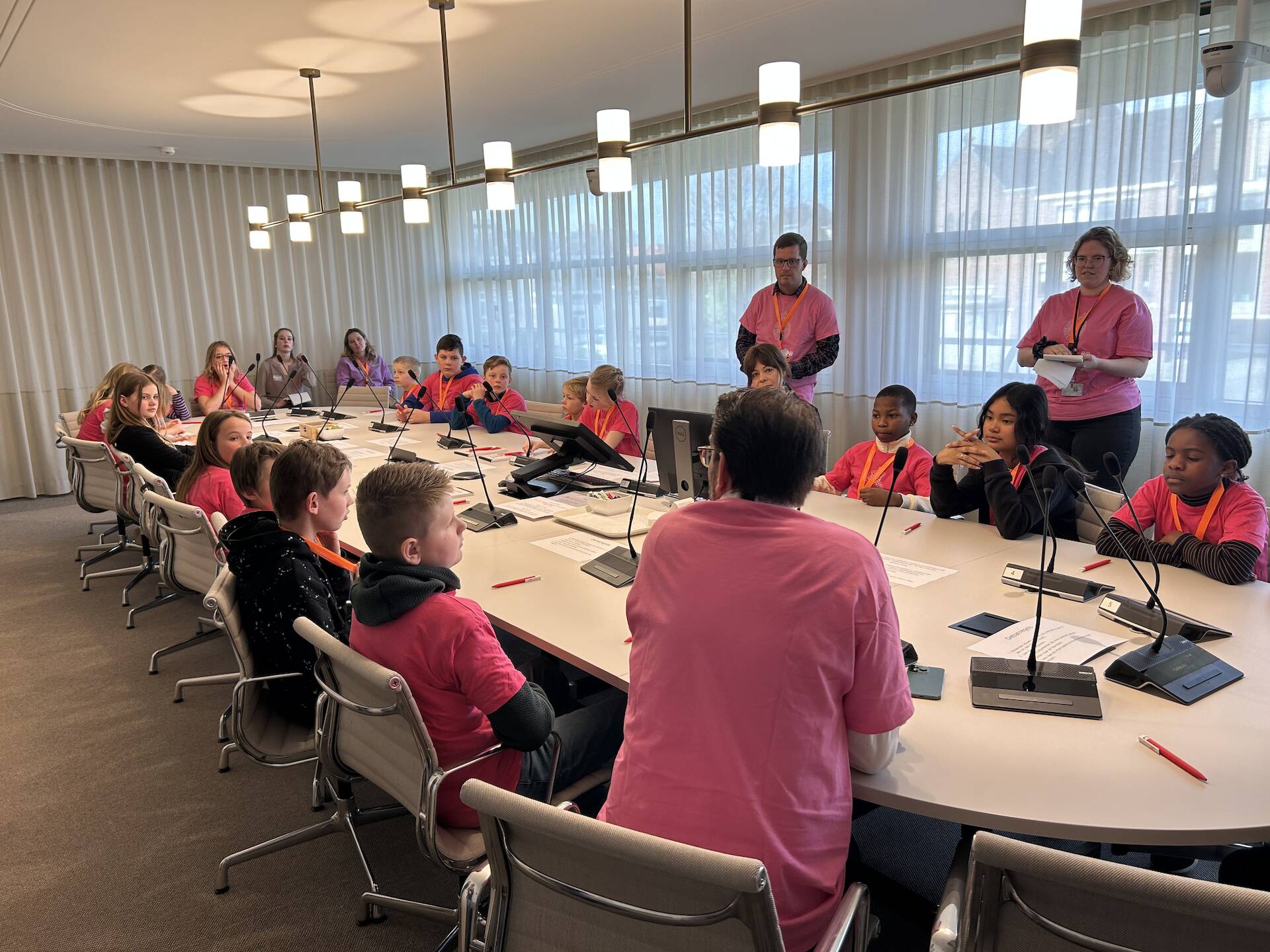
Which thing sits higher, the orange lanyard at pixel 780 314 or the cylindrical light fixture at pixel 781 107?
the cylindrical light fixture at pixel 781 107

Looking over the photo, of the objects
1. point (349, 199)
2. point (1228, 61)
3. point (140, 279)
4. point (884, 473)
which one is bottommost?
point (884, 473)

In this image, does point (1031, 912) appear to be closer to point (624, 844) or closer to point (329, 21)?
point (624, 844)

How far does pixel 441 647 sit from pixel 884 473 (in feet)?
7.34

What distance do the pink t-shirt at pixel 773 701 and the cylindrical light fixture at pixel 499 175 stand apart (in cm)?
272

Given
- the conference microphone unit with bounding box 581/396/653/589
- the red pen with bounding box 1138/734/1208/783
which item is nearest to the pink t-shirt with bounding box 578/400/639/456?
the conference microphone unit with bounding box 581/396/653/589

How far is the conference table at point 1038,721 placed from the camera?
52.7 inches

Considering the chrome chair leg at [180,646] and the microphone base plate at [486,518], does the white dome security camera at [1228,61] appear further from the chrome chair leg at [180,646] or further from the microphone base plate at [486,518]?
the chrome chair leg at [180,646]

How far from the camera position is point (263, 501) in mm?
2836

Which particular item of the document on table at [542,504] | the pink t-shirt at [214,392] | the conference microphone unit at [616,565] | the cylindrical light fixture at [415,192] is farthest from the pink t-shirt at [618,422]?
the pink t-shirt at [214,392]

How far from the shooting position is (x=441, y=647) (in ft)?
5.72

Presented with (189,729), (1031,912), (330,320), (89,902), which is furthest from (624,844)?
(330,320)

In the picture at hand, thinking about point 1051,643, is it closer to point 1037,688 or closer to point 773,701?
point 1037,688

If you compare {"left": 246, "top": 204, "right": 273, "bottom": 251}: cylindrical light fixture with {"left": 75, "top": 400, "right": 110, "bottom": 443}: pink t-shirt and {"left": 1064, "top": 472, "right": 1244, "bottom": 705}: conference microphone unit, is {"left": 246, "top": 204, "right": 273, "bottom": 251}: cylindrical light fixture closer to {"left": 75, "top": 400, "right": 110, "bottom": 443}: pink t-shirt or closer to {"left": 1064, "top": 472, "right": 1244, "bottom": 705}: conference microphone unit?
{"left": 75, "top": 400, "right": 110, "bottom": 443}: pink t-shirt

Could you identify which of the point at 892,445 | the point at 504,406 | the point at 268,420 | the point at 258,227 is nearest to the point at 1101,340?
the point at 892,445
